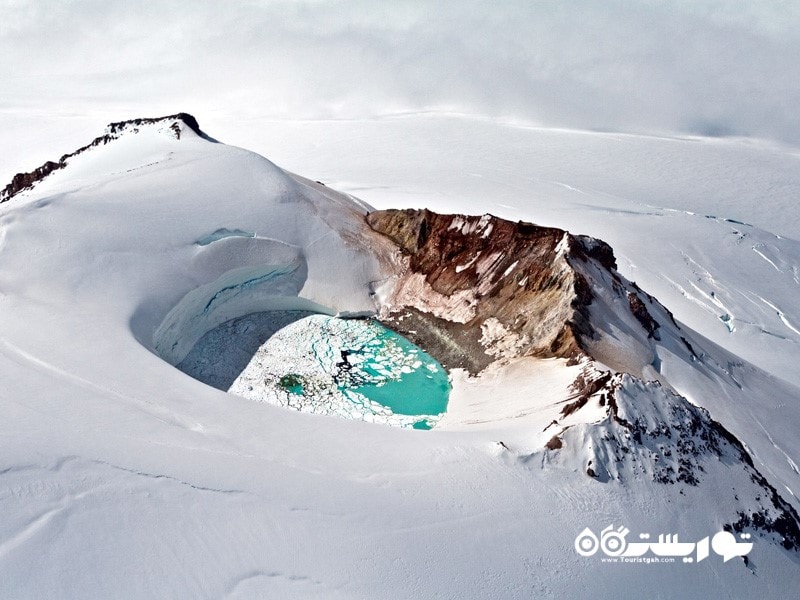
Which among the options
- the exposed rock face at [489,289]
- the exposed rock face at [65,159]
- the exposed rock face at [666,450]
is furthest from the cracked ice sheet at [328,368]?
the exposed rock face at [65,159]

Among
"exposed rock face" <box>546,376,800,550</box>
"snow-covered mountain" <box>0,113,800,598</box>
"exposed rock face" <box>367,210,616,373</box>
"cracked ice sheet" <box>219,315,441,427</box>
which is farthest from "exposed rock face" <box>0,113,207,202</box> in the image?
"exposed rock face" <box>546,376,800,550</box>

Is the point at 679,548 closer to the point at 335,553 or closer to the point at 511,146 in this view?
the point at 335,553

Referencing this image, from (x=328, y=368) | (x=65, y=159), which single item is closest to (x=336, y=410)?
(x=328, y=368)

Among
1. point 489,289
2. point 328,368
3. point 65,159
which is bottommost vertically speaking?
point 328,368

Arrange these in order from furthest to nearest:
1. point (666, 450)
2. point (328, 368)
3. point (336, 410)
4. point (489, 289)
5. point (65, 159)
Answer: point (65, 159)
point (489, 289)
point (328, 368)
point (336, 410)
point (666, 450)

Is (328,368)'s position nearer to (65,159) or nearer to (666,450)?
(666,450)
